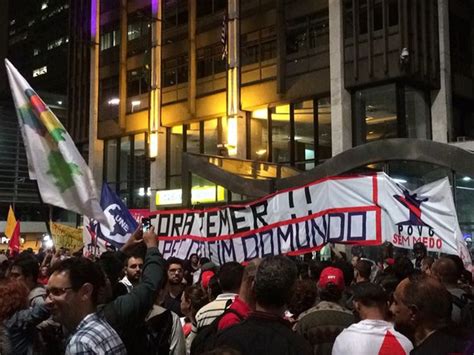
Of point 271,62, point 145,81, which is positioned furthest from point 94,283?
point 145,81

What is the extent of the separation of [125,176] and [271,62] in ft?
40.0

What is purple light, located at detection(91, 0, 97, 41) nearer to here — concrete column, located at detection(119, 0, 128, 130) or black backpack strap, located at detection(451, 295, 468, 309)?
concrete column, located at detection(119, 0, 128, 130)

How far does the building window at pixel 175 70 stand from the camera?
99.9ft

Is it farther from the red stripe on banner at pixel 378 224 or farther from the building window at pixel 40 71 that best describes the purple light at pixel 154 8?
the building window at pixel 40 71

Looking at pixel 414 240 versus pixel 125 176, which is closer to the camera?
pixel 414 240

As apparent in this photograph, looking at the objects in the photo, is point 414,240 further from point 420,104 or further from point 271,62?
point 271,62

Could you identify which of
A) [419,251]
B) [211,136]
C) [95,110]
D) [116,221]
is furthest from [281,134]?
[116,221]

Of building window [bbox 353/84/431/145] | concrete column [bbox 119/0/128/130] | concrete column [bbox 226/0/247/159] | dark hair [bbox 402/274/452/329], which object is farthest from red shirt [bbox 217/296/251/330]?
concrete column [bbox 119/0/128/130]

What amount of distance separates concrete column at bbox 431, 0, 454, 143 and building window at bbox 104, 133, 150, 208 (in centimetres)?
1550

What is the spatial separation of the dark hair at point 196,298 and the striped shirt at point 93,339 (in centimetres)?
332

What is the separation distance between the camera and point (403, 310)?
12.5ft

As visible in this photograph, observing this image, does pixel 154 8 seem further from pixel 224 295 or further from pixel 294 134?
pixel 224 295

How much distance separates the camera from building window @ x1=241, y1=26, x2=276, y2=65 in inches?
1040

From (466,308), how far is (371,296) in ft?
3.71
